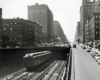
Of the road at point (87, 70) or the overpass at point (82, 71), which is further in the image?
the road at point (87, 70)

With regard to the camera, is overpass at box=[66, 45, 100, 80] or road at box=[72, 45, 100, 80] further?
road at box=[72, 45, 100, 80]

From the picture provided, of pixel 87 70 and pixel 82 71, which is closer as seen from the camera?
pixel 82 71

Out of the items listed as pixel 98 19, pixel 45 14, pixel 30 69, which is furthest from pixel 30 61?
pixel 45 14

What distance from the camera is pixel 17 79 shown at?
92.2 feet

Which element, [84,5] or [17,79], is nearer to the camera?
[17,79]

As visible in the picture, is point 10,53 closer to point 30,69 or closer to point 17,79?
point 30,69

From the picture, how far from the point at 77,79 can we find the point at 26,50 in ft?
151

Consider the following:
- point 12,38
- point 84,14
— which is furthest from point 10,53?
point 84,14

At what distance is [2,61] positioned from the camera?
4903 cm

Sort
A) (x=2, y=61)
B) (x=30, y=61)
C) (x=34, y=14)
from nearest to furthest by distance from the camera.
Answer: (x=30, y=61) < (x=2, y=61) < (x=34, y=14)

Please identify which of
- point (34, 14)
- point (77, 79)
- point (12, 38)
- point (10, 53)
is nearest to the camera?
point (77, 79)

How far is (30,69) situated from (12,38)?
5488 cm

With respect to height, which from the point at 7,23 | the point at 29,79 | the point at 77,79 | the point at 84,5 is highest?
the point at 84,5

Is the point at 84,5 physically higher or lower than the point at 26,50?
higher
